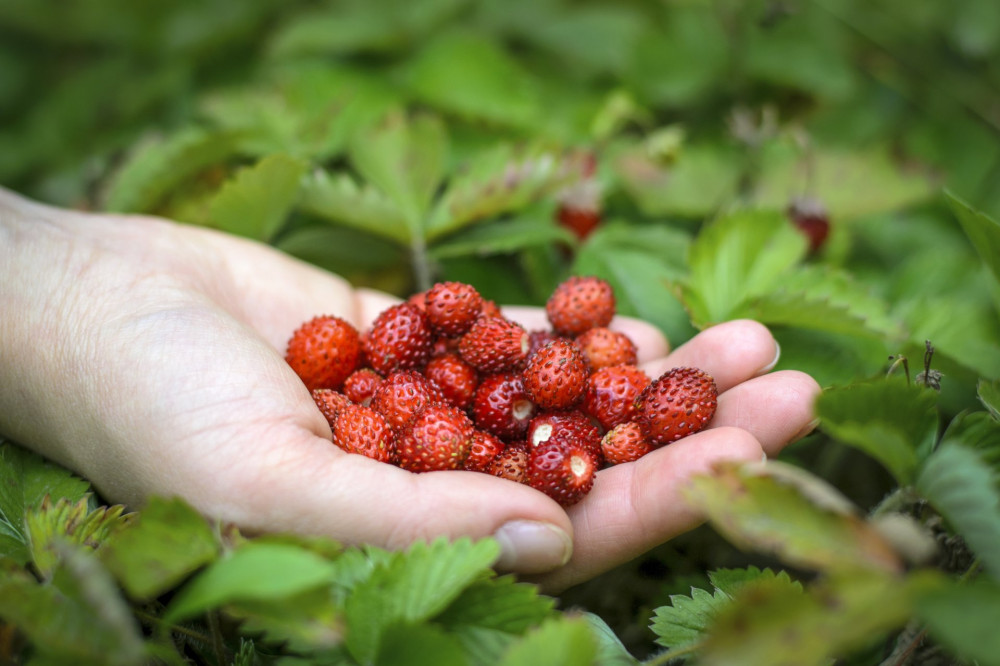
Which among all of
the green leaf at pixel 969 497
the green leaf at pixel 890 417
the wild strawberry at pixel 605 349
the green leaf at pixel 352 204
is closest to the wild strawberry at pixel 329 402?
the wild strawberry at pixel 605 349

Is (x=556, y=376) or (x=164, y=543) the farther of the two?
(x=556, y=376)

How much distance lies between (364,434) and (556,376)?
436 millimetres

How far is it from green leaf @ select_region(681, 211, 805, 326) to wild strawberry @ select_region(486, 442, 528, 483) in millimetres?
638

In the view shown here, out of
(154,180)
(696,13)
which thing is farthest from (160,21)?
(696,13)

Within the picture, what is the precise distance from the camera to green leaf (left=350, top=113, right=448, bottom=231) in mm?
2289

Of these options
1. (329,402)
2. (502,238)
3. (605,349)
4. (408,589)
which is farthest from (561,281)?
(408,589)

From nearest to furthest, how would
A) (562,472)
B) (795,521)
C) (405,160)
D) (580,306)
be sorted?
(795,521) < (562,472) < (580,306) < (405,160)

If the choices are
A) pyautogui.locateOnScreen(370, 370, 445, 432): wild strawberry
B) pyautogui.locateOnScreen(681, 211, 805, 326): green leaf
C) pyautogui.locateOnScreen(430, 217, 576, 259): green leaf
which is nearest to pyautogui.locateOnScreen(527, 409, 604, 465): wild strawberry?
pyautogui.locateOnScreen(370, 370, 445, 432): wild strawberry

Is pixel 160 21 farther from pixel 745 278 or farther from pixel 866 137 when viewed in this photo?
pixel 866 137

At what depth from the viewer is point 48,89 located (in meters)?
3.79

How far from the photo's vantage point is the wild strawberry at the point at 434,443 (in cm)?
152

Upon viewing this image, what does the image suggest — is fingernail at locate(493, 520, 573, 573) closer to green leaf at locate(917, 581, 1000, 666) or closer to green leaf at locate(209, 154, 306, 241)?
green leaf at locate(917, 581, 1000, 666)

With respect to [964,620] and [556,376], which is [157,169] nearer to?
[556,376]

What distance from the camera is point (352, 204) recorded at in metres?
2.22
